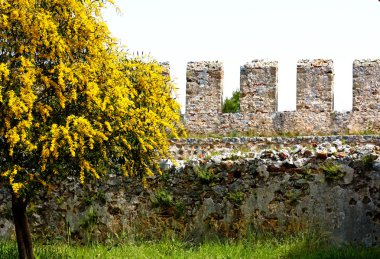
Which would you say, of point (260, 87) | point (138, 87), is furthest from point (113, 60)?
point (260, 87)

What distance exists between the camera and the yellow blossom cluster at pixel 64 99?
11992 millimetres

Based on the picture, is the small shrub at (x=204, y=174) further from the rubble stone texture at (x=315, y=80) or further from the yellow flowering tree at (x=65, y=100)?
the rubble stone texture at (x=315, y=80)

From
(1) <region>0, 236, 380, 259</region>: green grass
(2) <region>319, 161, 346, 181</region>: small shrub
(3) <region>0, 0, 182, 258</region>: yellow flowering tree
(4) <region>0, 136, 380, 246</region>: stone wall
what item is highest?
(3) <region>0, 0, 182, 258</region>: yellow flowering tree

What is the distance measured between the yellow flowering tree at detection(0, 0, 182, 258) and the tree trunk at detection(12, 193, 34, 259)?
59 millimetres

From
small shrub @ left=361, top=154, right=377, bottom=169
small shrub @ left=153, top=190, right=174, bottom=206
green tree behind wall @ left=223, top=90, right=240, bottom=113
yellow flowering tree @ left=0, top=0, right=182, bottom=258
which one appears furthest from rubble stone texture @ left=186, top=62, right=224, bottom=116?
yellow flowering tree @ left=0, top=0, right=182, bottom=258

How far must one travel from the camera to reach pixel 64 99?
1215 cm

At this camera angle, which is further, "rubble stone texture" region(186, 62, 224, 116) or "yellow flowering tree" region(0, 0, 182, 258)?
"rubble stone texture" region(186, 62, 224, 116)

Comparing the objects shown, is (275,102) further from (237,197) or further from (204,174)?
(237,197)

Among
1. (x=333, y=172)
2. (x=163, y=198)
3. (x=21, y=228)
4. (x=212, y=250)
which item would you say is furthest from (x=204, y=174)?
(x=21, y=228)

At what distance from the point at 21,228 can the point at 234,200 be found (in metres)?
3.76

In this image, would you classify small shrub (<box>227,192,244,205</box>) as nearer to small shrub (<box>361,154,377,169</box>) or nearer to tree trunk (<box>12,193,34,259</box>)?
small shrub (<box>361,154,377,169</box>)

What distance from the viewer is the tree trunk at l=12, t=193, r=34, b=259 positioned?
13.5 m

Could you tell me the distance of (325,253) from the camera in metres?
13.2

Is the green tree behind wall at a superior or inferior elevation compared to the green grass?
superior
